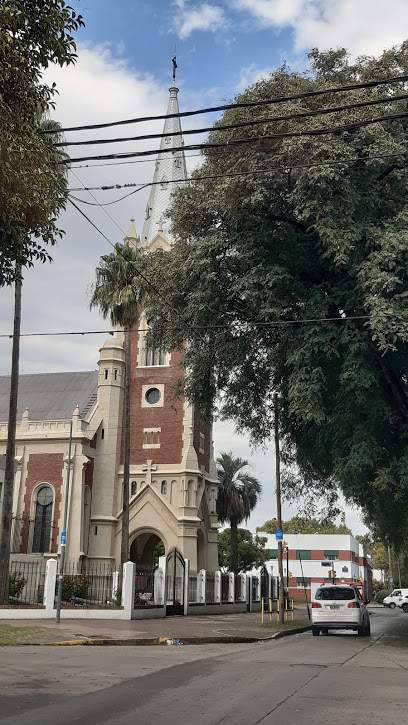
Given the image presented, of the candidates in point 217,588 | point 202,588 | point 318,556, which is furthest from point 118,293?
point 318,556

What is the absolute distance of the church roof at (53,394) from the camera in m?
47.4

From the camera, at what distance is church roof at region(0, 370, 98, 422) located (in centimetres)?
4744

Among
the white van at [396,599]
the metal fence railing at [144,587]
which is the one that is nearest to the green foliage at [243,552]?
the white van at [396,599]

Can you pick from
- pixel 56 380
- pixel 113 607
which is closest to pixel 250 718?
pixel 113 607

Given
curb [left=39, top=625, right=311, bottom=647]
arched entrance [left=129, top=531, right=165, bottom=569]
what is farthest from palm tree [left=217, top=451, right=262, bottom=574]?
curb [left=39, top=625, right=311, bottom=647]

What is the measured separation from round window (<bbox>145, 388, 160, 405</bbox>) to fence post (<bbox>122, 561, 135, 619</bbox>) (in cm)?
2040

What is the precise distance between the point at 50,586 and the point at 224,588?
45.1 ft

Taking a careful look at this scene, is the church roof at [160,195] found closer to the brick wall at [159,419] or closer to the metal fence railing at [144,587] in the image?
the brick wall at [159,419]

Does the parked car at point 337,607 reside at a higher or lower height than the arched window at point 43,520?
lower

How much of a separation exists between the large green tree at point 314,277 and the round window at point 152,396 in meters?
23.0

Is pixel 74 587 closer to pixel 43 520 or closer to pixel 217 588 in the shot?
pixel 217 588

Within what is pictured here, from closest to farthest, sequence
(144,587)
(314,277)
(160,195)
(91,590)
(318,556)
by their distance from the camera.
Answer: (314,277) → (144,587) → (91,590) → (160,195) → (318,556)

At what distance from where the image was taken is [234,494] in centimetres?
5341

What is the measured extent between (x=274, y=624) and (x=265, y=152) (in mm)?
16950
